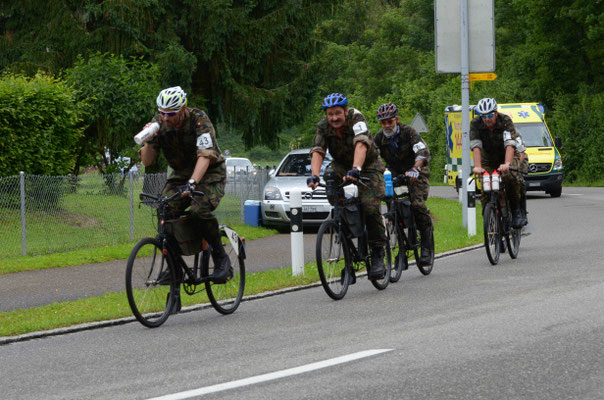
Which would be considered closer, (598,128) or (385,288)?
(385,288)

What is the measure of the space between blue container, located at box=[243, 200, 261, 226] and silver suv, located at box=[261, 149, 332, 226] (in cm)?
21

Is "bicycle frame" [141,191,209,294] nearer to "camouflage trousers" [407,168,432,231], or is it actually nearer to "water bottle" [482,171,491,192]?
"camouflage trousers" [407,168,432,231]

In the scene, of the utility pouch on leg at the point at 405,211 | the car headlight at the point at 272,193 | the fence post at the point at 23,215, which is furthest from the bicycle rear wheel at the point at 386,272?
the car headlight at the point at 272,193

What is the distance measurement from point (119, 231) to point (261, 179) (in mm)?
6391

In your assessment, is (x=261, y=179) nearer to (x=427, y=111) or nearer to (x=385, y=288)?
(x=385, y=288)

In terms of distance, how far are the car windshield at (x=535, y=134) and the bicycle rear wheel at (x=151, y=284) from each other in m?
22.7

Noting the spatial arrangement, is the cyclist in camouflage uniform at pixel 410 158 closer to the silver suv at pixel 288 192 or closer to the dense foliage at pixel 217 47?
the silver suv at pixel 288 192

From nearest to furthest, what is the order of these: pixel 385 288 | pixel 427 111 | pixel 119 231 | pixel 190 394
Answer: pixel 190 394 → pixel 385 288 → pixel 119 231 → pixel 427 111

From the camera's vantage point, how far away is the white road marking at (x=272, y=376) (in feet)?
19.0

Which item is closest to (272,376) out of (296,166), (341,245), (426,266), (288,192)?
(341,245)

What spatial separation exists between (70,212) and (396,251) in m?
6.38

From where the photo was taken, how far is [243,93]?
95.0 feet

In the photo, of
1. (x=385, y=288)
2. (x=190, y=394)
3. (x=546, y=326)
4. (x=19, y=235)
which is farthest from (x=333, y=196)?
(x=19, y=235)

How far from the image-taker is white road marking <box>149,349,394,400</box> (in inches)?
228
